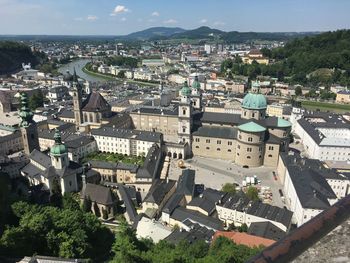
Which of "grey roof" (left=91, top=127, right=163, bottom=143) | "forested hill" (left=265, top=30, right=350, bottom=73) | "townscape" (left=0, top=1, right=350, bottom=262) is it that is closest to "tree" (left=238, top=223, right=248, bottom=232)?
"townscape" (left=0, top=1, right=350, bottom=262)

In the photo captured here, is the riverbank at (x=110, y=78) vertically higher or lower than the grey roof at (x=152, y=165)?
higher

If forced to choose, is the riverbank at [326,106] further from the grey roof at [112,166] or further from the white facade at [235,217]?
the white facade at [235,217]

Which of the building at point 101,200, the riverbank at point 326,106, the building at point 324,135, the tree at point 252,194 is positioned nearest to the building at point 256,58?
the riverbank at point 326,106

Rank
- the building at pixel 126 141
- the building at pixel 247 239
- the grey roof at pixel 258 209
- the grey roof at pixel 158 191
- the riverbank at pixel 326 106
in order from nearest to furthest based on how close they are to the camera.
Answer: the building at pixel 247 239
the grey roof at pixel 258 209
the grey roof at pixel 158 191
the building at pixel 126 141
the riverbank at pixel 326 106

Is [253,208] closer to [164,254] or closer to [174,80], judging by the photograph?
[164,254]

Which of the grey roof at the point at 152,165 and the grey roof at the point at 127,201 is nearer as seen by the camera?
Answer: the grey roof at the point at 127,201


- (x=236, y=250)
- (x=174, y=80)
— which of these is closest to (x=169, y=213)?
(x=236, y=250)

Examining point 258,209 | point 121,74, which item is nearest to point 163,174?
point 258,209
